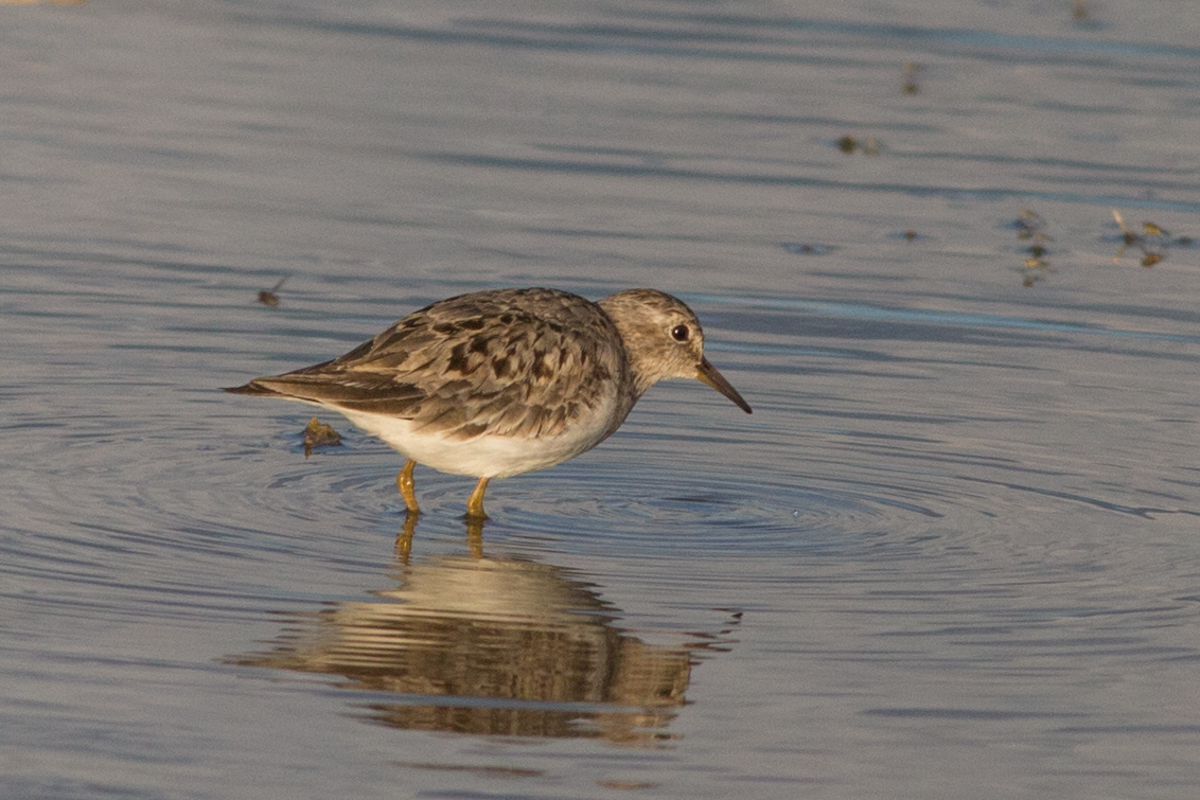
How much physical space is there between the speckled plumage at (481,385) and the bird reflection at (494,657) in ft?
2.75

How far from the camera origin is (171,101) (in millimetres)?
17438

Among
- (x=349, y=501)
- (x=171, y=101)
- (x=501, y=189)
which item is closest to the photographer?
(x=349, y=501)

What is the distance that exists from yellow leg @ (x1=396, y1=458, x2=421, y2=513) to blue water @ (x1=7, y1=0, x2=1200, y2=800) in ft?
0.28

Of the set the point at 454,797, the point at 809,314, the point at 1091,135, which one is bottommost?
the point at 454,797

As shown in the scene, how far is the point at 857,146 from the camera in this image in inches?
680

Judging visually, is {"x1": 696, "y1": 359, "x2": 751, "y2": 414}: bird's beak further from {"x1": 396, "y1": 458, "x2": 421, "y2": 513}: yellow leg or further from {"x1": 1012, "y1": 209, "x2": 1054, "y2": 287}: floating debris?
{"x1": 1012, "y1": 209, "x2": 1054, "y2": 287}: floating debris

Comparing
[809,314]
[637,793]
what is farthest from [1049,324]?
[637,793]

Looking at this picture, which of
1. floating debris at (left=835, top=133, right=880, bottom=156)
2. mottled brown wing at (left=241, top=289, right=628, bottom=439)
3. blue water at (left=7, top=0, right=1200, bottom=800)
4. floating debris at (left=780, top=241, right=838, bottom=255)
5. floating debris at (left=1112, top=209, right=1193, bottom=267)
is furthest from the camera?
floating debris at (left=835, top=133, right=880, bottom=156)

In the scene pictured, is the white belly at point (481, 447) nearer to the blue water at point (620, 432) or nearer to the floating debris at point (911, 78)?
the blue water at point (620, 432)

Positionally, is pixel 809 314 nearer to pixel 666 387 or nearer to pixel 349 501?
pixel 666 387

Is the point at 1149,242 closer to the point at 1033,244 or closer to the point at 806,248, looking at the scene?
the point at 1033,244

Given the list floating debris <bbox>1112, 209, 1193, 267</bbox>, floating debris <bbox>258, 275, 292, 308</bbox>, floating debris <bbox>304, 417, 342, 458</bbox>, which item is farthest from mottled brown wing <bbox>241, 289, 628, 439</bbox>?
floating debris <bbox>1112, 209, 1193, 267</bbox>

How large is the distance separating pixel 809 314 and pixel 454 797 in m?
7.27

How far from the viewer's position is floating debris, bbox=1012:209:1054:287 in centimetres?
1431
